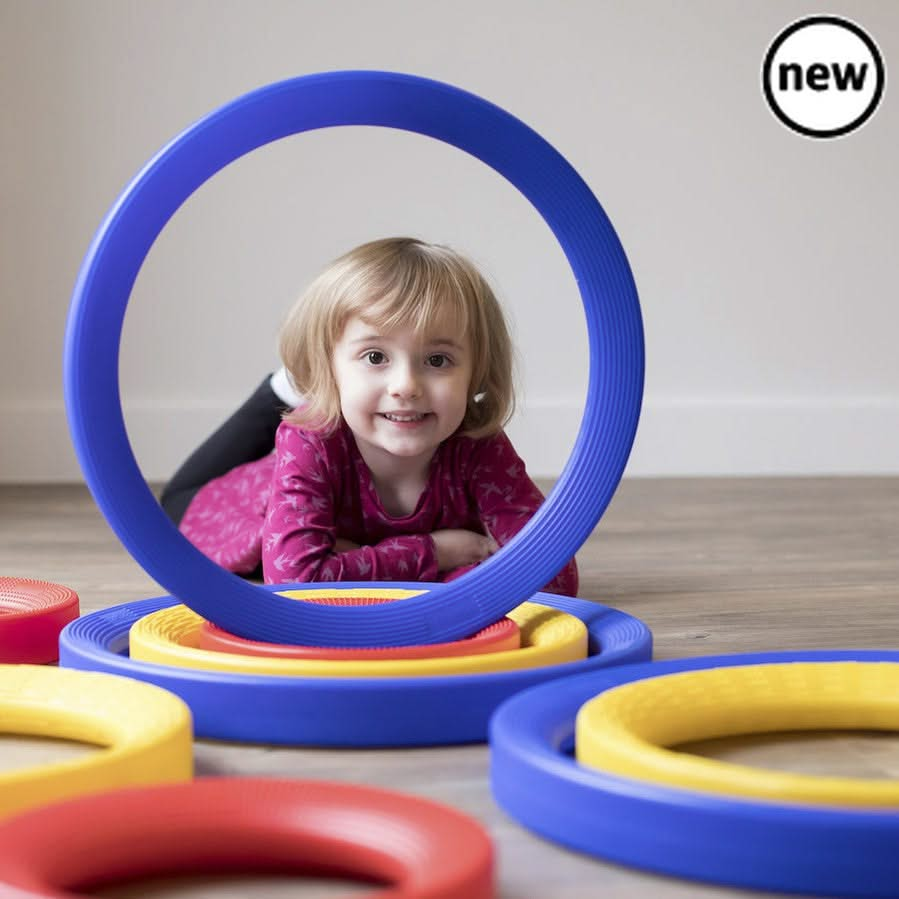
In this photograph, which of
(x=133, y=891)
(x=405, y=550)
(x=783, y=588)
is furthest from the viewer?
(x=783, y=588)

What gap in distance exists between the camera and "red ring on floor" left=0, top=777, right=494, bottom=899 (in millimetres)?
795

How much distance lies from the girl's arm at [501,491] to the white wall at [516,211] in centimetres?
172

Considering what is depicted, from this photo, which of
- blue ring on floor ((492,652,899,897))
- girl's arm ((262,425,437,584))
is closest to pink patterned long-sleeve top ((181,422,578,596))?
girl's arm ((262,425,437,584))

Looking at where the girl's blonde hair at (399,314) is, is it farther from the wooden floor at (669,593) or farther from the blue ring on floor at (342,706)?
the blue ring on floor at (342,706)

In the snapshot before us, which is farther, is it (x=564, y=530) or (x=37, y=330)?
(x=37, y=330)

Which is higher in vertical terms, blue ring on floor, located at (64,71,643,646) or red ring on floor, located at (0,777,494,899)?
blue ring on floor, located at (64,71,643,646)

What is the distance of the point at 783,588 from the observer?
6.37ft

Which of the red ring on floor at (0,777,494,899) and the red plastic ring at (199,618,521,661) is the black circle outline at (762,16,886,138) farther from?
the red ring on floor at (0,777,494,899)

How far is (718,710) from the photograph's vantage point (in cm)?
114

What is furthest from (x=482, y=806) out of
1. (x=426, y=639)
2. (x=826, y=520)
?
(x=826, y=520)

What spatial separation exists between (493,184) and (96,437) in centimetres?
239

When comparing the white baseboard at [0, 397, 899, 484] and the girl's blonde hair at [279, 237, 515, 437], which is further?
Result: the white baseboard at [0, 397, 899, 484]

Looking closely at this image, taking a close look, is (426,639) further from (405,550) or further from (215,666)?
A: (405,550)

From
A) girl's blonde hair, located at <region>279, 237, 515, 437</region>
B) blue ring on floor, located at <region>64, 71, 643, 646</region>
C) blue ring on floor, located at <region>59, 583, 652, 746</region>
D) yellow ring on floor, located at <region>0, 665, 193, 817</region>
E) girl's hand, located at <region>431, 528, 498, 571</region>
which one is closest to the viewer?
yellow ring on floor, located at <region>0, 665, 193, 817</region>
